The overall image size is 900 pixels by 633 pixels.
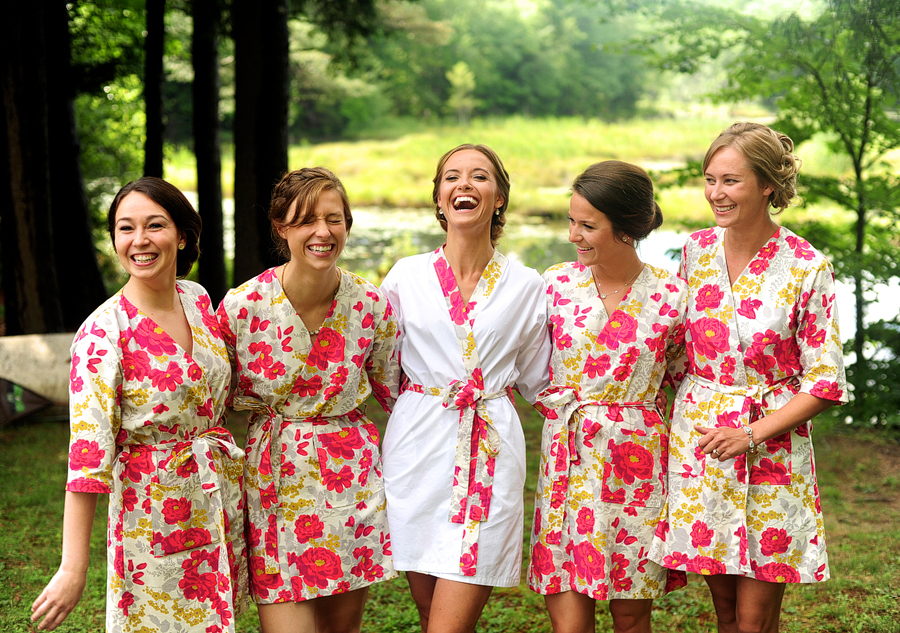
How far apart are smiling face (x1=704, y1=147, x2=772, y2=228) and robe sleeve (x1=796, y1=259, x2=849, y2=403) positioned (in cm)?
28

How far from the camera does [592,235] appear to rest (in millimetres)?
2744

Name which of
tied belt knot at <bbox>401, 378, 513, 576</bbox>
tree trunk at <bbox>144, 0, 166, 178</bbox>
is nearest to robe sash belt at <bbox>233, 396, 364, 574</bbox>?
tied belt knot at <bbox>401, 378, 513, 576</bbox>

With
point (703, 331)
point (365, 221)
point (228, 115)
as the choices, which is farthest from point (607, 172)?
point (228, 115)

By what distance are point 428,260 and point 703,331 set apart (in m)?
1.00

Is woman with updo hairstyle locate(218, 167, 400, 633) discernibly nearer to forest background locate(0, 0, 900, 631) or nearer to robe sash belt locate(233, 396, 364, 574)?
robe sash belt locate(233, 396, 364, 574)

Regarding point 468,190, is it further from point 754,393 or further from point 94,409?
point 94,409

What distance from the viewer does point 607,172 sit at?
8.99ft

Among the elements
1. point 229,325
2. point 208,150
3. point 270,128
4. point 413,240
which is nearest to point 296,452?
point 229,325

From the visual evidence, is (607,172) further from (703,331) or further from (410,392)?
(410,392)

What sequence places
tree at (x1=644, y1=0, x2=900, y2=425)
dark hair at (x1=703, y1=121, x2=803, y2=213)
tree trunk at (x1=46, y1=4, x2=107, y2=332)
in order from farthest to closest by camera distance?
1. tree trunk at (x1=46, y1=4, x2=107, y2=332)
2. tree at (x1=644, y1=0, x2=900, y2=425)
3. dark hair at (x1=703, y1=121, x2=803, y2=213)

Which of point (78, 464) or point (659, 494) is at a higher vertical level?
point (78, 464)

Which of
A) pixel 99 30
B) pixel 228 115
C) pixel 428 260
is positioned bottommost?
pixel 428 260

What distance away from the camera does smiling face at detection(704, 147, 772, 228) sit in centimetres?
266

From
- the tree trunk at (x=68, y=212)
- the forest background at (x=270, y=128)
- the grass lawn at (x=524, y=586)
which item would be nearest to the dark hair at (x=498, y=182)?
the grass lawn at (x=524, y=586)
